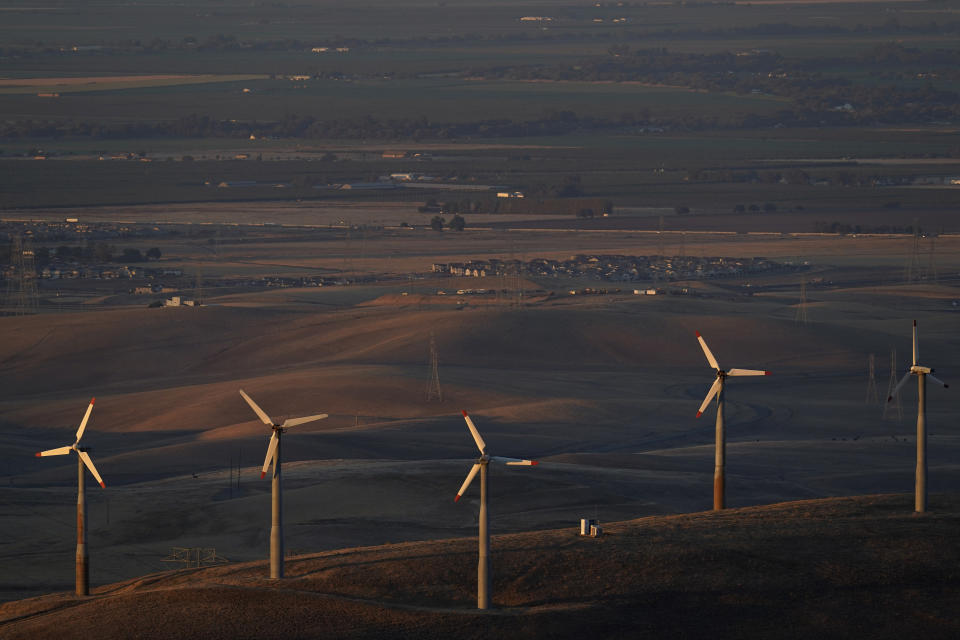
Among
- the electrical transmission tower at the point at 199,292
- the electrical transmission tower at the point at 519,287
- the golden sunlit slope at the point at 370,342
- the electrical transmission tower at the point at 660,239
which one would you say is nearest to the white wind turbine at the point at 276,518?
the golden sunlit slope at the point at 370,342

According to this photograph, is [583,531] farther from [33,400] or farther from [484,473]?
[33,400]

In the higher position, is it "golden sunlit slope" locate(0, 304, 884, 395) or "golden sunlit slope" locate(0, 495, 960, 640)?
"golden sunlit slope" locate(0, 495, 960, 640)

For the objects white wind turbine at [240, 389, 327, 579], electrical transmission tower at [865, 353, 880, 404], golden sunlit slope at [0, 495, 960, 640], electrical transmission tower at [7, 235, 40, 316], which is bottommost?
electrical transmission tower at [865, 353, 880, 404]

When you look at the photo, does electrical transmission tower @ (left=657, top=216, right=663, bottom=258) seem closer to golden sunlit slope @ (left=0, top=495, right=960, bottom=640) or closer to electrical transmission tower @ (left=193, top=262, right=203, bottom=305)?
electrical transmission tower @ (left=193, top=262, right=203, bottom=305)

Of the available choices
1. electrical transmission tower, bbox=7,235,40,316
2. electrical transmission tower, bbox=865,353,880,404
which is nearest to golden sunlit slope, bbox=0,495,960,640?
electrical transmission tower, bbox=865,353,880,404

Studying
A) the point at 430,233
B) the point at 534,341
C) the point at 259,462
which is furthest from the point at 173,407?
the point at 430,233

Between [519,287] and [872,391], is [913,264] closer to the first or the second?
[519,287]

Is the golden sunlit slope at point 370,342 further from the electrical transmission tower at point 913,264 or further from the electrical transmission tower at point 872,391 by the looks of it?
the electrical transmission tower at point 913,264
